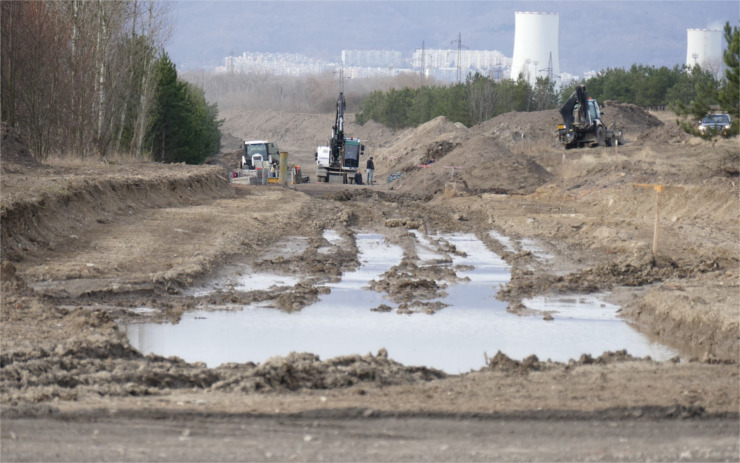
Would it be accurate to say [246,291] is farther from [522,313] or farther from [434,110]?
[434,110]

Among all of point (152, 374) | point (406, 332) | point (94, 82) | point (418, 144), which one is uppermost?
point (94, 82)

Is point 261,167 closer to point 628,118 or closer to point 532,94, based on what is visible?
point 628,118

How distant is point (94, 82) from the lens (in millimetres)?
37844

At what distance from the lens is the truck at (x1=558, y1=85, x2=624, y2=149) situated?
4600 centimetres

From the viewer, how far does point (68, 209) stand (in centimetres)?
2000

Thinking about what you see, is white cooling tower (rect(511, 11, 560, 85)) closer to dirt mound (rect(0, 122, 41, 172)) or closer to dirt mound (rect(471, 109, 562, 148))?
dirt mound (rect(471, 109, 562, 148))

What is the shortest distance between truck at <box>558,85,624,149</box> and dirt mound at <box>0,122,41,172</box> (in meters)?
27.9

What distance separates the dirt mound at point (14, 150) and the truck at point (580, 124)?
91.5 ft

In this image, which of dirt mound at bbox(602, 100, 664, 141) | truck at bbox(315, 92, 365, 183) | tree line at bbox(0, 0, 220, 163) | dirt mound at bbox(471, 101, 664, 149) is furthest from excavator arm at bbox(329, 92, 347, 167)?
dirt mound at bbox(602, 100, 664, 141)

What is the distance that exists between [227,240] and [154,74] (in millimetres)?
27770

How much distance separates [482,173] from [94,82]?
18.4 m

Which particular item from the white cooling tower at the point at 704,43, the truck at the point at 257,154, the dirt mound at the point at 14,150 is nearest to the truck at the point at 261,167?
the truck at the point at 257,154

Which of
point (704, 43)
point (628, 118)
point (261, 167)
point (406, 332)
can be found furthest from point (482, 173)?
point (704, 43)

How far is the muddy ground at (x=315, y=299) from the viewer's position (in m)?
6.58
